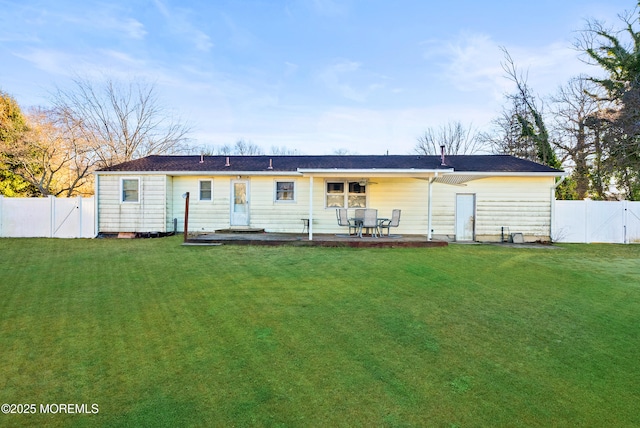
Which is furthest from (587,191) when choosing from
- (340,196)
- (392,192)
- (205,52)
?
(205,52)

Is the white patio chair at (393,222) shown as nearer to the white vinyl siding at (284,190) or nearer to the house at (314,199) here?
the house at (314,199)

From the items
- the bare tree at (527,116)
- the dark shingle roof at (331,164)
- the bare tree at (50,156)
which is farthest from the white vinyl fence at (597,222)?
the bare tree at (50,156)

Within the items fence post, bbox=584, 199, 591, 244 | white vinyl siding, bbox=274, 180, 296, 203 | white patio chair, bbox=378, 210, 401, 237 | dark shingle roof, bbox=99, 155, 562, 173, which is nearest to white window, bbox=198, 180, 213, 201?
dark shingle roof, bbox=99, 155, 562, 173

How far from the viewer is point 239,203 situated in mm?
13125

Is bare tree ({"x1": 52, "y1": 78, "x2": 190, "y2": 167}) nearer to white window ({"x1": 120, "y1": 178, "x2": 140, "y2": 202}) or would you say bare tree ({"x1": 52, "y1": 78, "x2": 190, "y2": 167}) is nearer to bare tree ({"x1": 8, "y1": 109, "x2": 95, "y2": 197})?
bare tree ({"x1": 8, "y1": 109, "x2": 95, "y2": 197})

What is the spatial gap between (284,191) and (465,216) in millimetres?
6790

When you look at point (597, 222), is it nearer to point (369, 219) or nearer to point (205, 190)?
point (369, 219)

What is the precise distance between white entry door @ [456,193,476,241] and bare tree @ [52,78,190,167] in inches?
809

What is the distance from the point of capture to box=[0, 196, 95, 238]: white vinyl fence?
1314 cm

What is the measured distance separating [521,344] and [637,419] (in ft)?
4.14

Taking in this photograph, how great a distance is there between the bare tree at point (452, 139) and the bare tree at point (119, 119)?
2300 centimetres

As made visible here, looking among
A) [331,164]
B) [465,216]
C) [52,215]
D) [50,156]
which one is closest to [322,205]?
[331,164]

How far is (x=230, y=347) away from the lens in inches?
135

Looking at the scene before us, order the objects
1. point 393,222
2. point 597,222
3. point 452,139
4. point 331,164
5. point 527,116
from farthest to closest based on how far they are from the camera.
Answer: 1. point 452,139
2. point 527,116
3. point 331,164
4. point 597,222
5. point 393,222
